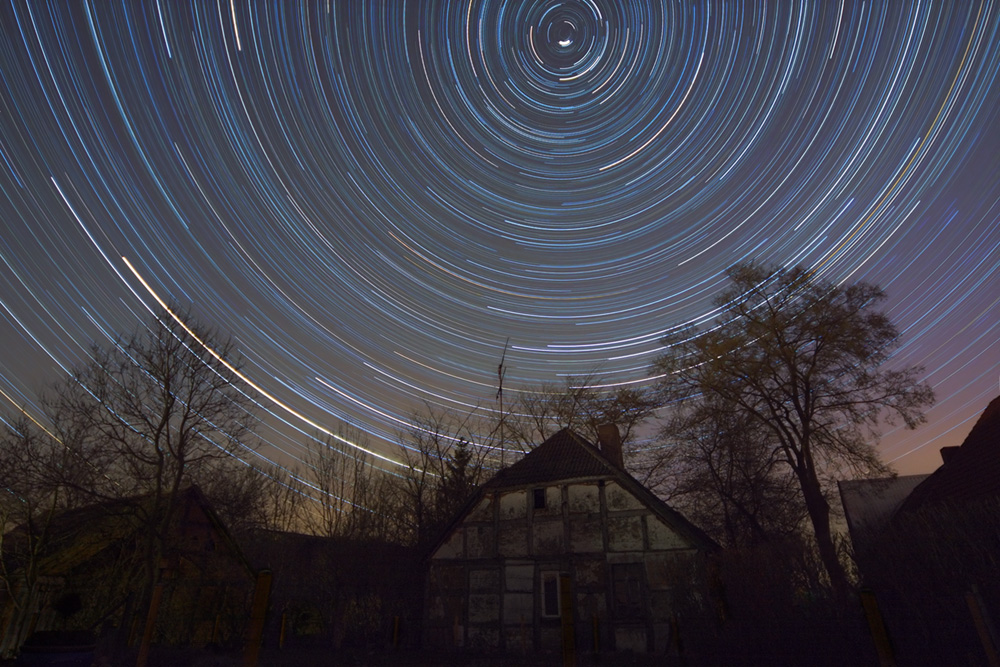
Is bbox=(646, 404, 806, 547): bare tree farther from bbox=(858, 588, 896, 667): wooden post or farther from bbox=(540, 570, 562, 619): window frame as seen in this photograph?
bbox=(858, 588, 896, 667): wooden post

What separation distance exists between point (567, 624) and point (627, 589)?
13360mm

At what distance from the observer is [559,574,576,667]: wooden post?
22.4 feet

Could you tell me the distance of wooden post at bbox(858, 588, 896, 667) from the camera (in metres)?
6.50

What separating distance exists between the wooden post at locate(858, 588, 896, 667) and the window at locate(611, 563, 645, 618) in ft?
42.5

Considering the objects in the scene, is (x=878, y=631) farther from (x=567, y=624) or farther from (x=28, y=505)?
(x=28, y=505)

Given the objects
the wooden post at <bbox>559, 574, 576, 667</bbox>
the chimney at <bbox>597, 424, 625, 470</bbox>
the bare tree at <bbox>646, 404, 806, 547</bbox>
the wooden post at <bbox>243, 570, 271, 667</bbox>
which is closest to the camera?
the wooden post at <bbox>243, 570, 271, 667</bbox>

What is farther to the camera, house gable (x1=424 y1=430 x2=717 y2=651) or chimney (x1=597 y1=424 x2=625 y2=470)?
chimney (x1=597 y1=424 x2=625 y2=470)

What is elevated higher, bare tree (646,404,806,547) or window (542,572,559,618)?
bare tree (646,404,806,547)

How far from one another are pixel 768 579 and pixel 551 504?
11084 millimetres

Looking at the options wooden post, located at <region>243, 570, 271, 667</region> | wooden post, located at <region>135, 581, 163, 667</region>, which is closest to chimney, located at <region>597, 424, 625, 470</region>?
wooden post, located at <region>135, 581, 163, 667</region>

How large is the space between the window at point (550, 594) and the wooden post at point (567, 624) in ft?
44.4

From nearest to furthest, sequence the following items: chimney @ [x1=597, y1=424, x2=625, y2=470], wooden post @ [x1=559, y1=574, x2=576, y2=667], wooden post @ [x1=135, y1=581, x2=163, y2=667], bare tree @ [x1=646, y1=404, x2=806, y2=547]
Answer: wooden post @ [x1=559, y1=574, x2=576, y2=667]
wooden post @ [x1=135, y1=581, x2=163, y2=667]
bare tree @ [x1=646, y1=404, x2=806, y2=547]
chimney @ [x1=597, y1=424, x2=625, y2=470]

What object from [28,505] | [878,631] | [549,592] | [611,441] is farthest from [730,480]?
[28,505]

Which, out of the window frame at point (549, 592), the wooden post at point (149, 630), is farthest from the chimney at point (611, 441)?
the wooden post at point (149, 630)
